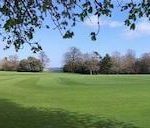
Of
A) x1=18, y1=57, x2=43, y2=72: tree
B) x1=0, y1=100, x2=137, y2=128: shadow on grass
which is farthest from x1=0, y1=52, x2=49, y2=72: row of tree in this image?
x1=0, y1=100, x2=137, y2=128: shadow on grass

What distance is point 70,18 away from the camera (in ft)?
54.4

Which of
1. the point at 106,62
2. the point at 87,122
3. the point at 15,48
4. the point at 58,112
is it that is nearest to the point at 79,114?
the point at 58,112

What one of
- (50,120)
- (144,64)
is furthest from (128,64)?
(50,120)

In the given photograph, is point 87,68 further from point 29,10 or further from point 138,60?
point 29,10

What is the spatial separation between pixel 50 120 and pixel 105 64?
11612cm

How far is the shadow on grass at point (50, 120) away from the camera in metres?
20.5

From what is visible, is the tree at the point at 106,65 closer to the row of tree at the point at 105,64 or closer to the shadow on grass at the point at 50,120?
the row of tree at the point at 105,64

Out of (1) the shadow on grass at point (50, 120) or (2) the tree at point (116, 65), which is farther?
(2) the tree at point (116, 65)

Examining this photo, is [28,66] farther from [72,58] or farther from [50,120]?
[50,120]

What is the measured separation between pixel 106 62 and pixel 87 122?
114725 mm

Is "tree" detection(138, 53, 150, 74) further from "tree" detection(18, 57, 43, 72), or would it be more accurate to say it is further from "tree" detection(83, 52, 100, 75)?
"tree" detection(18, 57, 43, 72)

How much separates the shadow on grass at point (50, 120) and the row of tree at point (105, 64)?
349 feet

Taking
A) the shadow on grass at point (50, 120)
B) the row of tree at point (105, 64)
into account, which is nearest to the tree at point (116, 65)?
the row of tree at point (105, 64)

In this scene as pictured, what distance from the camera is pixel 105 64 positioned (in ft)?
453
